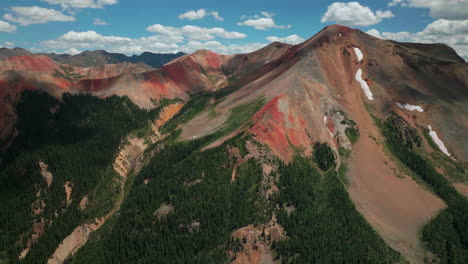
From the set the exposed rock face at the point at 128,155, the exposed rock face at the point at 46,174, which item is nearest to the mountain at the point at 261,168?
the exposed rock face at the point at 46,174

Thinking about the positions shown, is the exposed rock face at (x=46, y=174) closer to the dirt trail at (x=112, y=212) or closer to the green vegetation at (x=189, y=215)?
the dirt trail at (x=112, y=212)

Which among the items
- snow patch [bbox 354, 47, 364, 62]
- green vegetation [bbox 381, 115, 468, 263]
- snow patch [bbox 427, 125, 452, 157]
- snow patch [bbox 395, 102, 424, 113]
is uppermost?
snow patch [bbox 354, 47, 364, 62]

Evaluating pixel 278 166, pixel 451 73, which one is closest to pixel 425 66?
pixel 451 73

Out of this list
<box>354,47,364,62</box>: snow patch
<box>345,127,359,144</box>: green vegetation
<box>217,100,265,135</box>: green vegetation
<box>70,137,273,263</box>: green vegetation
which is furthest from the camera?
<box>354,47,364,62</box>: snow patch

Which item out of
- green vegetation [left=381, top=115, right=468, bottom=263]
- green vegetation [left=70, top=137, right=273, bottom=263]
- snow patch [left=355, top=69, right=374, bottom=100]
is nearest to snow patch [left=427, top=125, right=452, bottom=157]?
green vegetation [left=381, top=115, right=468, bottom=263]

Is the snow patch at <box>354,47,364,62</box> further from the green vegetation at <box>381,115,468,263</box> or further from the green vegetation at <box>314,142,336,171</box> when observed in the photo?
→ the green vegetation at <box>314,142,336,171</box>

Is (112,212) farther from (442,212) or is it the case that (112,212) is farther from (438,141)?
(438,141)

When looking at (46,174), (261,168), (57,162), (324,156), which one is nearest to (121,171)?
(57,162)
